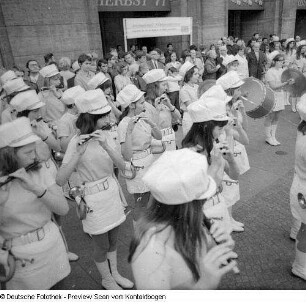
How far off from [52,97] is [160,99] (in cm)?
193

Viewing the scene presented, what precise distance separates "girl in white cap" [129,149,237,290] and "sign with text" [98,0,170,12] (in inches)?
481

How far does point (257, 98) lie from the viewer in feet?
15.0

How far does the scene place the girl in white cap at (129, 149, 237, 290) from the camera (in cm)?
152

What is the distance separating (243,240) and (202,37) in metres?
12.8

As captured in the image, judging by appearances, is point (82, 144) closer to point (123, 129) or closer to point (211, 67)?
point (123, 129)

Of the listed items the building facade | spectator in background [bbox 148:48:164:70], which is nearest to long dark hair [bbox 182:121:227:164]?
spectator in background [bbox 148:48:164:70]

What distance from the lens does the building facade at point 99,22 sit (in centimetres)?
985

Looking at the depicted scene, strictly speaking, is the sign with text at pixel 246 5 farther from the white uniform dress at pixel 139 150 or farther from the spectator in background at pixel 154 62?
the white uniform dress at pixel 139 150

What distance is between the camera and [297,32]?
73.5ft

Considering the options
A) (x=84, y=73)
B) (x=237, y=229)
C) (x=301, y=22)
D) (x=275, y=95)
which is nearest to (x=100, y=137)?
(x=237, y=229)

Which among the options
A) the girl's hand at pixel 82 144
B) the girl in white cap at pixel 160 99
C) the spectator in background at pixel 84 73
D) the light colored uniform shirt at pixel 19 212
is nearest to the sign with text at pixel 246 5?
the spectator in background at pixel 84 73

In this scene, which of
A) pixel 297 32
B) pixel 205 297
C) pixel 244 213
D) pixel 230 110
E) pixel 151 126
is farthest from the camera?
pixel 297 32

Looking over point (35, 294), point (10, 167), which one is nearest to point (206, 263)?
point (35, 294)

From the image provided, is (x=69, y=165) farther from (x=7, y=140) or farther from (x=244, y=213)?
(x=244, y=213)
